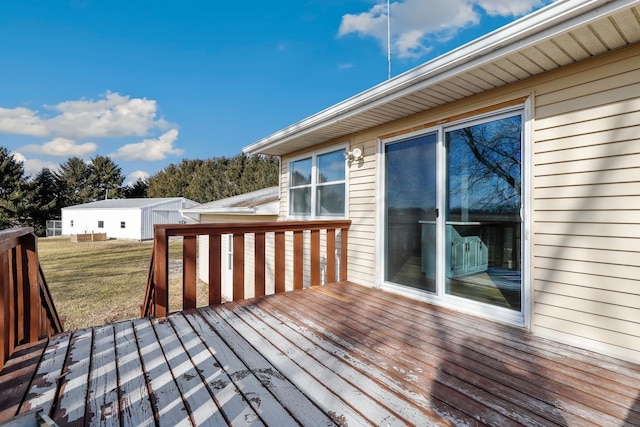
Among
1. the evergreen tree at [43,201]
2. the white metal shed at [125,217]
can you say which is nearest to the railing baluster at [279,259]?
the white metal shed at [125,217]

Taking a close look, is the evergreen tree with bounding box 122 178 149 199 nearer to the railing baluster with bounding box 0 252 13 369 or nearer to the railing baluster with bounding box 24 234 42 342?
the railing baluster with bounding box 24 234 42 342

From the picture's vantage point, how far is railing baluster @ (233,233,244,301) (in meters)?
3.25

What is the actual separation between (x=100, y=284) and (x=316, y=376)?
960 cm

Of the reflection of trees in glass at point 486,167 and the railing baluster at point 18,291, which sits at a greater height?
the reflection of trees in glass at point 486,167

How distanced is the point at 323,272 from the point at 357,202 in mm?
1462

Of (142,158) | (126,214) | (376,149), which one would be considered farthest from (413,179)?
(142,158)

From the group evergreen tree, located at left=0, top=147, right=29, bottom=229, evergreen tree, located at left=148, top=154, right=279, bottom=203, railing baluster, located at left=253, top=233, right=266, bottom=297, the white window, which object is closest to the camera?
railing baluster, located at left=253, top=233, right=266, bottom=297

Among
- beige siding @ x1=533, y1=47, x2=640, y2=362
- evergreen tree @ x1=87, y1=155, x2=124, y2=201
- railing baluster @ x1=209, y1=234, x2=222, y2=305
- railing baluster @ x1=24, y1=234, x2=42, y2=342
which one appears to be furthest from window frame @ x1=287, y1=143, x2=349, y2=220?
evergreen tree @ x1=87, y1=155, x2=124, y2=201

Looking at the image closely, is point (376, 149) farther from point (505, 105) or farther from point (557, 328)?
point (557, 328)

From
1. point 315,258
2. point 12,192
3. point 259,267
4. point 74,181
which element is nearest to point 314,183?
point 315,258

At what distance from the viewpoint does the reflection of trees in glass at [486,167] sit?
2611 millimetres

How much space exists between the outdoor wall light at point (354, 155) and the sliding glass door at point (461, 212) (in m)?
0.50

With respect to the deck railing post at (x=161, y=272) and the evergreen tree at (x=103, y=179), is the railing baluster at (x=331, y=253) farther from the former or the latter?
the evergreen tree at (x=103, y=179)

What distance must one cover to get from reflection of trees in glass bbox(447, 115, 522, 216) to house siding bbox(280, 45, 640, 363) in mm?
157
